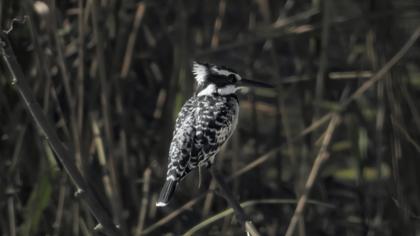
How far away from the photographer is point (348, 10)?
20.1 ft

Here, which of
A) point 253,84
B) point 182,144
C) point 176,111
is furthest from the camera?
point 176,111

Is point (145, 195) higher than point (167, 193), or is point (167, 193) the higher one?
point (167, 193)

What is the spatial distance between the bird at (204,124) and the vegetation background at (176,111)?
409 millimetres

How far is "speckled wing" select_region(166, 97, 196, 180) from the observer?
3.10 m

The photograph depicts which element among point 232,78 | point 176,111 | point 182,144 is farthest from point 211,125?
point 176,111

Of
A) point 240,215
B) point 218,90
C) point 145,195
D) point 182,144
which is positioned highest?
point 218,90

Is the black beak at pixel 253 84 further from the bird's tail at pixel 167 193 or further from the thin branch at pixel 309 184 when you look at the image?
the bird's tail at pixel 167 193

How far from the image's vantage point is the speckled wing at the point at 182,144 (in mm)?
3100

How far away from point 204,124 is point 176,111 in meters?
0.89

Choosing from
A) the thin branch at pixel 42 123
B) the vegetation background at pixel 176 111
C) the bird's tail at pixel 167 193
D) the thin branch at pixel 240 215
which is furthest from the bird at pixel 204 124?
the thin branch at pixel 42 123

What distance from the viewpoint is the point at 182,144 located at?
3.20 meters

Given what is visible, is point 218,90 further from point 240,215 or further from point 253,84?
point 240,215

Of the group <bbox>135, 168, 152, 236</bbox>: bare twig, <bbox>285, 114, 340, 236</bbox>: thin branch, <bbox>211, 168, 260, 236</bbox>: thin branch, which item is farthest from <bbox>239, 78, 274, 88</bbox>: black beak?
<bbox>135, 168, 152, 236</bbox>: bare twig

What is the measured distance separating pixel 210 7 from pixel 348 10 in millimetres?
1726
